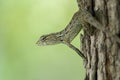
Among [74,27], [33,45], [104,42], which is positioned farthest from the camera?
[33,45]

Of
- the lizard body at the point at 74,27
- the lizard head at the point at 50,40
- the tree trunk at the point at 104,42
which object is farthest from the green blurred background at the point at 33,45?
the tree trunk at the point at 104,42

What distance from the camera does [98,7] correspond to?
1348 mm

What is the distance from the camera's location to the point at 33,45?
316cm

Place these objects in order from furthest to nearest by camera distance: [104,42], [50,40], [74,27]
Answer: [50,40] → [74,27] → [104,42]

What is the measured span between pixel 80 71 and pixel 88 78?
5.01ft

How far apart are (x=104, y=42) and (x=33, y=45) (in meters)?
1.88

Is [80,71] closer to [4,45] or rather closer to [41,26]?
[41,26]

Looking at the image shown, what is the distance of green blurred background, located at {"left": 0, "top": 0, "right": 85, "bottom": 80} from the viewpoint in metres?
2.97

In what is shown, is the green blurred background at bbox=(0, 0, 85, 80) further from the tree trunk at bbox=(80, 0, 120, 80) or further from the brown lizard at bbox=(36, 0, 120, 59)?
the tree trunk at bbox=(80, 0, 120, 80)

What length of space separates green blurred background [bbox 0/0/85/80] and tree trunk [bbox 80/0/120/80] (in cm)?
147

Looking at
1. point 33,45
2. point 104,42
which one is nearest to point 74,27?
point 104,42

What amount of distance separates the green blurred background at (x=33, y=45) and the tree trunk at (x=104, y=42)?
1474 mm

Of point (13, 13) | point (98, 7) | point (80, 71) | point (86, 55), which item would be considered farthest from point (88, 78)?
point (13, 13)

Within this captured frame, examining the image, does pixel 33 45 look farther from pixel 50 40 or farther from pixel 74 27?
pixel 74 27
